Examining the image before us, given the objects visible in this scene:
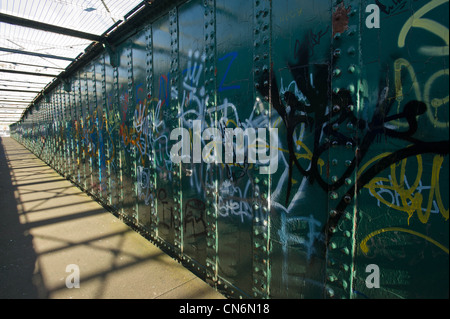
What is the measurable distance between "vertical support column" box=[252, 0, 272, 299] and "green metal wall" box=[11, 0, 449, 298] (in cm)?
1

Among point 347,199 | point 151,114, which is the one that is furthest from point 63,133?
point 347,199

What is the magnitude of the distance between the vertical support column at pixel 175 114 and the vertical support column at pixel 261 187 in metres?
1.37

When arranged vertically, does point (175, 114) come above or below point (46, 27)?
below

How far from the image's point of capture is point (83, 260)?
357cm

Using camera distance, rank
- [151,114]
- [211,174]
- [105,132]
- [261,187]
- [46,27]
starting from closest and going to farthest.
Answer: [261,187] < [211,174] < [151,114] < [46,27] < [105,132]

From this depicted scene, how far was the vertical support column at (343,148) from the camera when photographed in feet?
5.09

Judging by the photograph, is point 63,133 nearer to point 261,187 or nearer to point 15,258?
point 15,258

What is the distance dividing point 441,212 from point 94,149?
7021 millimetres

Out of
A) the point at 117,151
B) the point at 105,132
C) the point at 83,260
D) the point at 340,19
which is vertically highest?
the point at 340,19

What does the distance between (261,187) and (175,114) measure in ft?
5.65

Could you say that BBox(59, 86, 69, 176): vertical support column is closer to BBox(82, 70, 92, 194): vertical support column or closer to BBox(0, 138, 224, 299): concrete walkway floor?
BBox(82, 70, 92, 194): vertical support column

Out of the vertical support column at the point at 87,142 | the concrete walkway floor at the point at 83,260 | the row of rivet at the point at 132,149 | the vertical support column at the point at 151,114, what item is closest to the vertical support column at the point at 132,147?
the row of rivet at the point at 132,149

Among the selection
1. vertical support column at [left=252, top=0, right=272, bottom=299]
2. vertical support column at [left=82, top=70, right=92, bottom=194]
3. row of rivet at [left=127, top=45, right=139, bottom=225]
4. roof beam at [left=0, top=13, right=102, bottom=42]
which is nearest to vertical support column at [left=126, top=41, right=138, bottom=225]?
row of rivet at [left=127, top=45, right=139, bottom=225]

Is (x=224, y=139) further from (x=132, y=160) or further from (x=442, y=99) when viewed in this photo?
(x=132, y=160)
